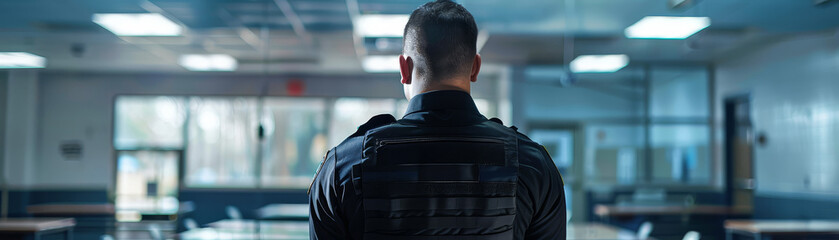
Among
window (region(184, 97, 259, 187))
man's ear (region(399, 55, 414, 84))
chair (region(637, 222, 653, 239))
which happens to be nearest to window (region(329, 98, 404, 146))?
window (region(184, 97, 259, 187))

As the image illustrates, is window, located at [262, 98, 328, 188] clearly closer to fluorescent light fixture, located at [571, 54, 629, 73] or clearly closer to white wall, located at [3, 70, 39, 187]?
white wall, located at [3, 70, 39, 187]

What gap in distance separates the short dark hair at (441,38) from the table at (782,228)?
4429 mm

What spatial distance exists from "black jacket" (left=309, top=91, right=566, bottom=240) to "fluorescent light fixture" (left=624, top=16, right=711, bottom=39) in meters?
3.84

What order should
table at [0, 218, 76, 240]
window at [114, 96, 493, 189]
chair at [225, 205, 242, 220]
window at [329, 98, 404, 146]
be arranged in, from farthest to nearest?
chair at [225, 205, 242, 220] → window at [329, 98, 404, 146] → window at [114, 96, 493, 189] → table at [0, 218, 76, 240]

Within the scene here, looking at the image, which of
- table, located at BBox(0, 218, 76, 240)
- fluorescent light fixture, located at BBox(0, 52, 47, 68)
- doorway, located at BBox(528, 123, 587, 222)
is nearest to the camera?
table, located at BBox(0, 218, 76, 240)

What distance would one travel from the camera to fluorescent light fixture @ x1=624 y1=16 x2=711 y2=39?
176 inches

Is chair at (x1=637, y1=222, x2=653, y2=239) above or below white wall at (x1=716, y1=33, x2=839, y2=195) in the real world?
below

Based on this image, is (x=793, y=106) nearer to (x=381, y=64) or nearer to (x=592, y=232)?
(x=592, y=232)

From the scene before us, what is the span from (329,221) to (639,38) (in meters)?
4.45

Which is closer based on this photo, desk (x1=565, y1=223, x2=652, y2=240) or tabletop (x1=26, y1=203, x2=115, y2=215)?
desk (x1=565, y1=223, x2=652, y2=240)

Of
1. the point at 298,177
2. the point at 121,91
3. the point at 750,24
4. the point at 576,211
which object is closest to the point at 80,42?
the point at 121,91

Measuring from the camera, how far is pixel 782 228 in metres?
4.67

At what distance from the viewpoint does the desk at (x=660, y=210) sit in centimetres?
513

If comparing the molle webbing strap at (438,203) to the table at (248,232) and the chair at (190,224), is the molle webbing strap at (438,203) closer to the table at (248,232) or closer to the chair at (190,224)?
the table at (248,232)
